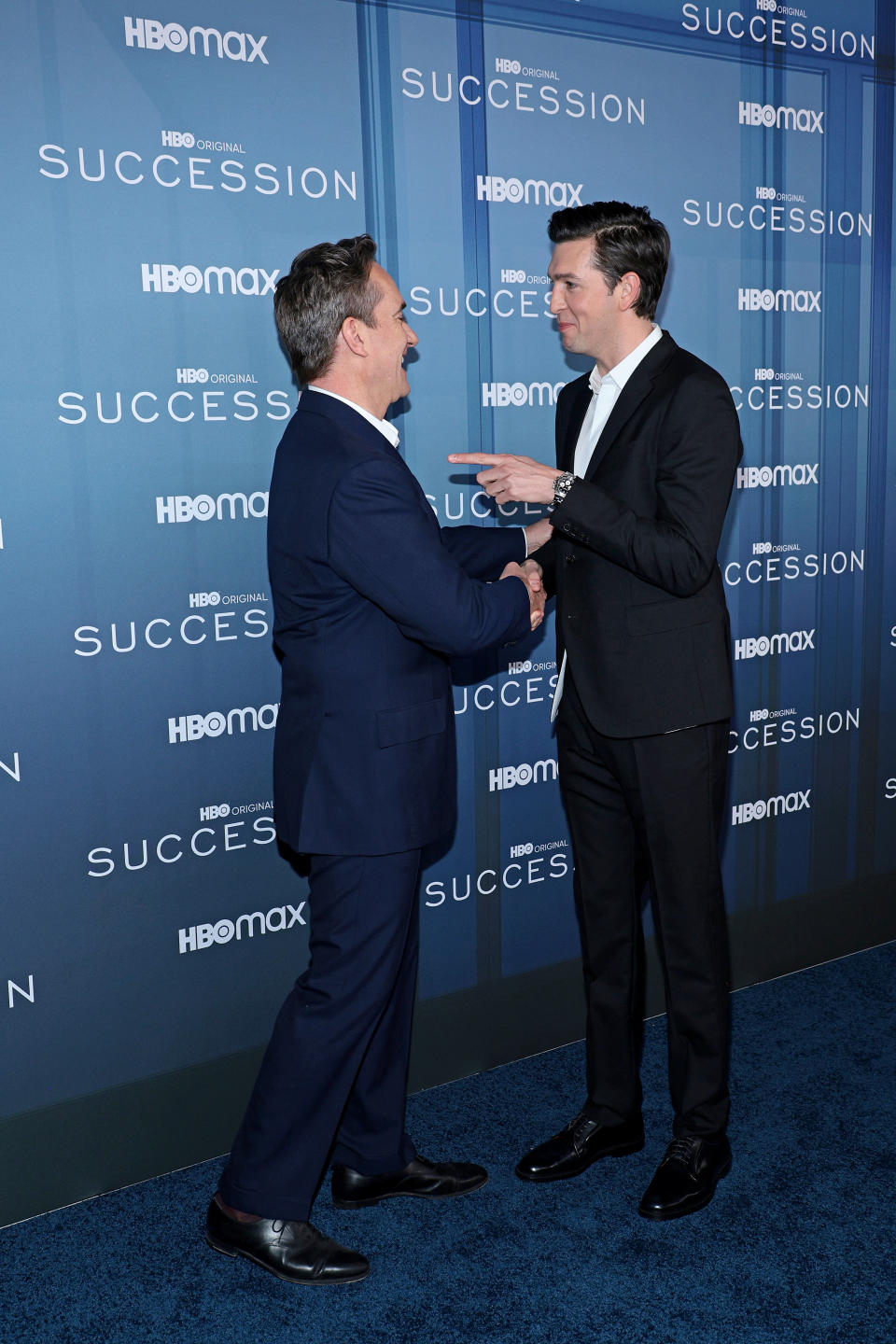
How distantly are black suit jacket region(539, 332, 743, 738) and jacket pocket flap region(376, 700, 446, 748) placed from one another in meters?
0.36

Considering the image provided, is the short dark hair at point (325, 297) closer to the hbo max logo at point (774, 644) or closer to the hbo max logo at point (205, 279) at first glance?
the hbo max logo at point (205, 279)

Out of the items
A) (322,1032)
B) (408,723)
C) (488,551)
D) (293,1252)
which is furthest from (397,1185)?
(488,551)

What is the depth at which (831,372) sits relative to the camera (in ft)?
11.9

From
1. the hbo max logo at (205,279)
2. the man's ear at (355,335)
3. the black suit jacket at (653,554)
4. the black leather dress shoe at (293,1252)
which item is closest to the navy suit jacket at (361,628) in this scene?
the man's ear at (355,335)

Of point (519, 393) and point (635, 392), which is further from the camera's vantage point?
point (519, 393)

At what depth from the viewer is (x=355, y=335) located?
220 centimetres

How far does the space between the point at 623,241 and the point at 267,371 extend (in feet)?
2.60

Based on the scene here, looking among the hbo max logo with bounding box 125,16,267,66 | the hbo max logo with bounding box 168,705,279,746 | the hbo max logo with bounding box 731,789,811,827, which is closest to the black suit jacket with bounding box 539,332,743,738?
the hbo max logo with bounding box 168,705,279,746

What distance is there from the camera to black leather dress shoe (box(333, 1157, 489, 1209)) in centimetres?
256

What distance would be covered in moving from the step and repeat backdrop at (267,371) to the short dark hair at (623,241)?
52 centimetres

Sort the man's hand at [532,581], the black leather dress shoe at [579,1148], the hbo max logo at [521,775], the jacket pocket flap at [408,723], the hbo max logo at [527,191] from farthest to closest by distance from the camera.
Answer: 1. the hbo max logo at [521,775]
2. the hbo max logo at [527,191]
3. the black leather dress shoe at [579,1148]
4. the man's hand at [532,581]
5. the jacket pocket flap at [408,723]

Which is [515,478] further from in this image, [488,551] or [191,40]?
[191,40]

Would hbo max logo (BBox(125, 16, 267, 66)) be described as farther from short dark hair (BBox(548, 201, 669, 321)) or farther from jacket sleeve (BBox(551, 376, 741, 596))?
jacket sleeve (BBox(551, 376, 741, 596))

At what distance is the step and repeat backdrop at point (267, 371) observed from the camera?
2.42 metres
